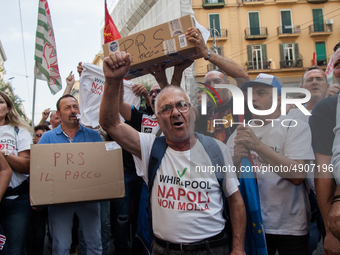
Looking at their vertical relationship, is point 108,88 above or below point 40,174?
above

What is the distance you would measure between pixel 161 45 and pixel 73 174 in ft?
4.41

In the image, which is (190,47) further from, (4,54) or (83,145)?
(4,54)

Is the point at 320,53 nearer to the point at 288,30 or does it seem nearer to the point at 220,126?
the point at 288,30

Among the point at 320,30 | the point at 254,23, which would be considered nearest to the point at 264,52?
the point at 254,23

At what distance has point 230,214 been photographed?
1.79 m

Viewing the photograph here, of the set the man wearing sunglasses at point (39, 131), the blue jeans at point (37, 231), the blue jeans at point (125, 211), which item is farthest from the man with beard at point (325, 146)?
the man wearing sunglasses at point (39, 131)

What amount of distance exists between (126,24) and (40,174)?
78.5 feet

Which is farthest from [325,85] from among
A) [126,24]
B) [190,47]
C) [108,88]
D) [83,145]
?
[126,24]

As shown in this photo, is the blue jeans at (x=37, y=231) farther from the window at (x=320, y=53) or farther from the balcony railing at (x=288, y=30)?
the window at (x=320, y=53)

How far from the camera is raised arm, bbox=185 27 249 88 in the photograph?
2.07 meters

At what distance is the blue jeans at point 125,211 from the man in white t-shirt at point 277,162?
1699mm

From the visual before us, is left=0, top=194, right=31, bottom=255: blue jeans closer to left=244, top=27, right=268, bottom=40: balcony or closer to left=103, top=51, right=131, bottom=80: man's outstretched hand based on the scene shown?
left=103, top=51, right=131, bottom=80: man's outstretched hand

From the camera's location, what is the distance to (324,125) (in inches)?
58.4

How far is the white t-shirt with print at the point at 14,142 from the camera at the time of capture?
2613 millimetres
